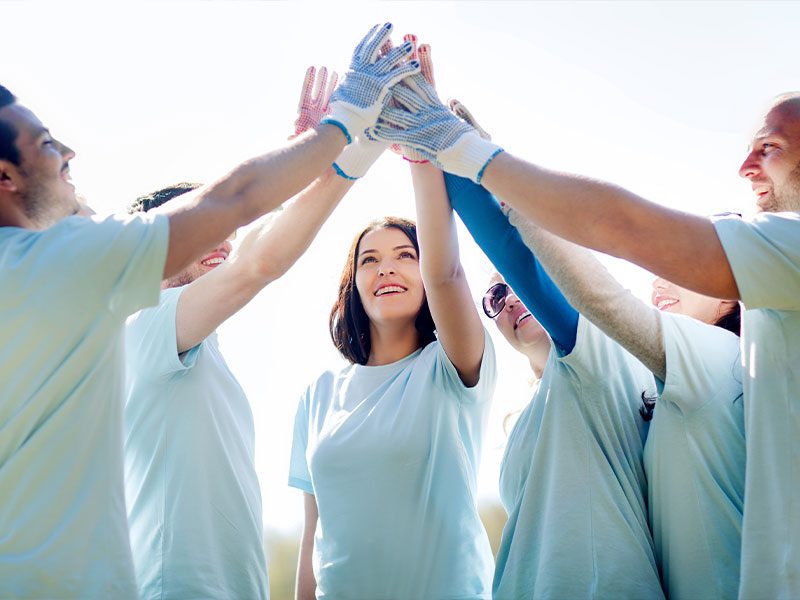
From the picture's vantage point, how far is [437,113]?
11.6 feet

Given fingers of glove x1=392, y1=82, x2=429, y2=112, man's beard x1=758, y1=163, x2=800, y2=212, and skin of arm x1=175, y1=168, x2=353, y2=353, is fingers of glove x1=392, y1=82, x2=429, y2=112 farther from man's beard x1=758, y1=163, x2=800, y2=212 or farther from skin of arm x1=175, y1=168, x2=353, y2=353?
man's beard x1=758, y1=163, x2=800, y2=212

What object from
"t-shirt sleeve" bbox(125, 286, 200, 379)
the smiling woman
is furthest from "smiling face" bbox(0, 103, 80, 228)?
the smiling woman

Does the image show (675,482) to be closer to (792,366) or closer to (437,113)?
(792,366)

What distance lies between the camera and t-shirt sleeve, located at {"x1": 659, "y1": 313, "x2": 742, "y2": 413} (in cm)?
313

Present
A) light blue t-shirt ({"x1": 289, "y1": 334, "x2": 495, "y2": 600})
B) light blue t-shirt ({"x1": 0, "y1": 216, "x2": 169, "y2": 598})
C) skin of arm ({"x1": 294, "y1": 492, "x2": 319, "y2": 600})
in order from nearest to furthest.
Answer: light blue t-shirt ({"x1": 0, "y1": 216, "x2": 169, "y2": 598})
light blue t-shirt ({"x1": 289, "y1": 334, "x2": 495, "y2": 600})
skin of arm ({"x1": 294, "y1": 492, "x2": 319, "y2": 600})

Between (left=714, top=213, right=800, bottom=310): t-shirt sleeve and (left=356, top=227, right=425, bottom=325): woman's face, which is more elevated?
(left=356, top=227, right=425, bottom=325): woman's face

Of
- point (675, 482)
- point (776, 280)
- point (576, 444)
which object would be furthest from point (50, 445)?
point (776, 280)

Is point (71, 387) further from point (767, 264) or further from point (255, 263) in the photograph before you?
point (767, 264)

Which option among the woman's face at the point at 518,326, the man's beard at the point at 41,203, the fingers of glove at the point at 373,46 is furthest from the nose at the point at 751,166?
the man's beard at the point at 41,203

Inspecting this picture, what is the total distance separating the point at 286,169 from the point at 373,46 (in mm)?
851

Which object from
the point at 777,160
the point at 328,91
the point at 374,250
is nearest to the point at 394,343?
the point at 374,250

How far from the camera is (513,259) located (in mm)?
3498

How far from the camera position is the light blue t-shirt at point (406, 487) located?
3566 mm

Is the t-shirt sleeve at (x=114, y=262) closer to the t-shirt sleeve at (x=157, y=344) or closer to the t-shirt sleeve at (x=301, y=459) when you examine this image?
the t-shirt sleeve at (x=157, y=344)
